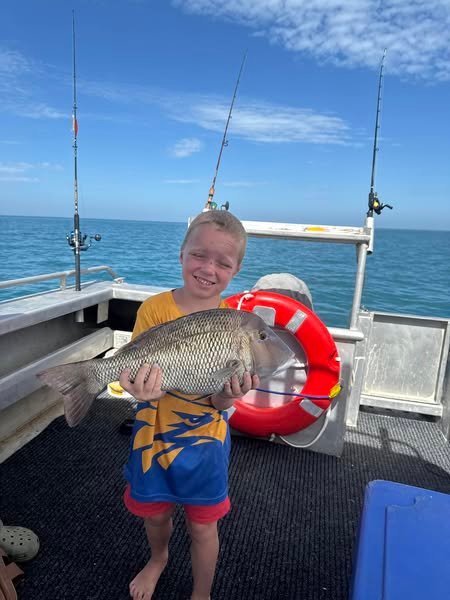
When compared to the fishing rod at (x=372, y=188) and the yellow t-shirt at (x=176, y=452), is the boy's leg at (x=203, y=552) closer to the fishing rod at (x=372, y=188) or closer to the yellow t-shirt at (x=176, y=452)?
the yellow t-shirt at (x=176, y=452)

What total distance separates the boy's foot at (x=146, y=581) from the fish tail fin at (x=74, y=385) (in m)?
0.78

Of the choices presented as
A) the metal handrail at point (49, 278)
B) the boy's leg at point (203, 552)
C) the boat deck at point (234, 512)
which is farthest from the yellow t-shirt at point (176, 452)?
the metal handrail at point (49, 278)

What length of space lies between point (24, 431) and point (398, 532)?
2.54 m

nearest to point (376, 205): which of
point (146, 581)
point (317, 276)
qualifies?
point (146, 581)

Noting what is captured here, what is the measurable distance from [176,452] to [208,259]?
0.64m

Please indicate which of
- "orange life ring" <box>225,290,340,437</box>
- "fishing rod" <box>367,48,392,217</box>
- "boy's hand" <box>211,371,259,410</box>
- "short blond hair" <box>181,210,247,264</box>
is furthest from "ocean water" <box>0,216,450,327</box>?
"boy's hand" <box>211,371,259,410</box>

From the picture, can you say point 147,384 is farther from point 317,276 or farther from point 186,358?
point 317,276

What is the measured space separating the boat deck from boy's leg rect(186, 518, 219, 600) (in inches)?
9.3

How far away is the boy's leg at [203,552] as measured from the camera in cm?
141

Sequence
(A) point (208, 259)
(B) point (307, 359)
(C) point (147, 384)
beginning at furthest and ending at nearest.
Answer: (B) point (307, 359) < (A) point (208, 259) < (C) point (147, 384)

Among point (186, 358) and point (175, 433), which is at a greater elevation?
point (186, 358)

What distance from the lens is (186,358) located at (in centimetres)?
122

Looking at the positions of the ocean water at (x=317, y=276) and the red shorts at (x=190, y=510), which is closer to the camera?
the red shorts at (x=190, y=510)

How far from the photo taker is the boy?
1.37 meters
